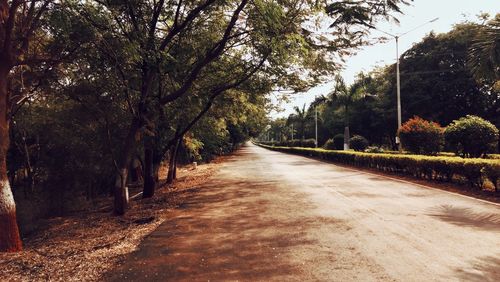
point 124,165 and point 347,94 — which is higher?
point 347,94

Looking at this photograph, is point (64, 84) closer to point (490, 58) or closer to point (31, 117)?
point (31, 117)

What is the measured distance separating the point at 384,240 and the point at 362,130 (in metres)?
50.5

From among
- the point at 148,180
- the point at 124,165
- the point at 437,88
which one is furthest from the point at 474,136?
the point at 437,88

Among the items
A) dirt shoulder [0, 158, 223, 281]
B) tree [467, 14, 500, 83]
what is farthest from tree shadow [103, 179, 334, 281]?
tree [467, 14, 500, 83]

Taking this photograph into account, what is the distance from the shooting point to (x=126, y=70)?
34.5 feet

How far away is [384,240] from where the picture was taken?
6.58m

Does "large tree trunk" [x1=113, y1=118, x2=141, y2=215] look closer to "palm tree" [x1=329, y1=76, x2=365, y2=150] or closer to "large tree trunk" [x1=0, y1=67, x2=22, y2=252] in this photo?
"large tree trunk" [x1=0, y1=67, x2=22, y2=252]

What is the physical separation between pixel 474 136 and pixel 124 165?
1638 centimetres

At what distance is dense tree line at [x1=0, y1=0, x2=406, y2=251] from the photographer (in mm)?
8164

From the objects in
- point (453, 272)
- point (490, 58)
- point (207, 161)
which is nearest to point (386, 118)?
point (207, 161)

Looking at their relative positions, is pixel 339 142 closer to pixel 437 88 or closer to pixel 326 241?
pixel 437 88

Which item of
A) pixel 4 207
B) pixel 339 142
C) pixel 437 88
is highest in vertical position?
pixel 437 88

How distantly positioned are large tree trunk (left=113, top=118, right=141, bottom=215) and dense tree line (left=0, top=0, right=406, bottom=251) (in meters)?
0.03

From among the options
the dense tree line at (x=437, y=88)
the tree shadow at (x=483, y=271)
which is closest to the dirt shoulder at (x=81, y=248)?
the tree shadow at (x=483, y=271)
